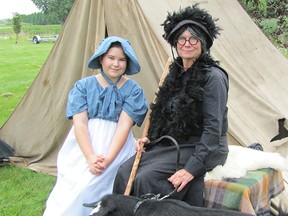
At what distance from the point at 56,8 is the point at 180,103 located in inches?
1373

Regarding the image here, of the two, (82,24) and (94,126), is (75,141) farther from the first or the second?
(82,24)

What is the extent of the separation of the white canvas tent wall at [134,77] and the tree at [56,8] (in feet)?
Answer: 89.3

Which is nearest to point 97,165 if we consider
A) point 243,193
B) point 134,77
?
point 243,193

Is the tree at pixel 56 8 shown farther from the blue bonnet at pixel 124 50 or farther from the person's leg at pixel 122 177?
the person's leg at pixel 122 177

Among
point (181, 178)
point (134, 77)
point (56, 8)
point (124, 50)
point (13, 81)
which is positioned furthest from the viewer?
point (56, 8)

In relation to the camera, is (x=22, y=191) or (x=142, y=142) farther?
(x=22, y=191)

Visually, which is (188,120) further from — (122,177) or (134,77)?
Result: (134,77)

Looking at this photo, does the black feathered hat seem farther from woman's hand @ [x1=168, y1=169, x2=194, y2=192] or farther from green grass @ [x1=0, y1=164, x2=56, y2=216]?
green grass @ [x1=0, y1=164, x2=56, y2=216]

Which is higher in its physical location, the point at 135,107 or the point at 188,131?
the point at 135,107

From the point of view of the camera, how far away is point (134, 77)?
4.25 m

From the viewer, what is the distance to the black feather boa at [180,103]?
2.58 metres

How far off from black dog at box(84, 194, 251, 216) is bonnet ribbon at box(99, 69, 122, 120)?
2.53 feet

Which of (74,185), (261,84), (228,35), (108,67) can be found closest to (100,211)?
(74,185)

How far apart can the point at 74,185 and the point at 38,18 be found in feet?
188
